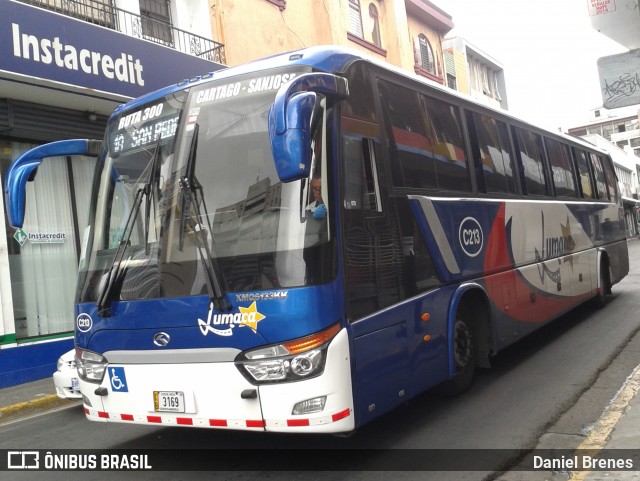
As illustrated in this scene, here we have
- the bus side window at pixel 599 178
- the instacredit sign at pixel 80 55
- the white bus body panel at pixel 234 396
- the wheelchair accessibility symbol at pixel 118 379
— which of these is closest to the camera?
the white bus body panel at pixel 234 396

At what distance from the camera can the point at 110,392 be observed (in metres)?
4.64

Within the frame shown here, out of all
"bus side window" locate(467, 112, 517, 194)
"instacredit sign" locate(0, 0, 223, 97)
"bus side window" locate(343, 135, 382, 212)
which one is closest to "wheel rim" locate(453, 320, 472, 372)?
"bus side window" locate(467, 112, 517, 194)

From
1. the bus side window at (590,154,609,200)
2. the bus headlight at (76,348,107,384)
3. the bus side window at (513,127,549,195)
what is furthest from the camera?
the bus side window at (590,154,609,200)

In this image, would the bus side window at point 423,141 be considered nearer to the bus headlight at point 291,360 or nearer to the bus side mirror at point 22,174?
the bus headlight at point 291,360

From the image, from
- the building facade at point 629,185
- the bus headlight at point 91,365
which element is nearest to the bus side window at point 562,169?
the bus headlight at point 91,365

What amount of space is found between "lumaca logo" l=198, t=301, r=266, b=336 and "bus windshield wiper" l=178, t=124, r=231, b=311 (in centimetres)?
6

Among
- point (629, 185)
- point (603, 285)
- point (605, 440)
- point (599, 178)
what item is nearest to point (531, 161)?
point (603, 285)

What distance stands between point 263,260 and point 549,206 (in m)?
6.12

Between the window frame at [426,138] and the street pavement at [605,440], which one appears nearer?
the street pavement at [605,440]

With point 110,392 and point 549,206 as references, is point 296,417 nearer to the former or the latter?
point 110,392

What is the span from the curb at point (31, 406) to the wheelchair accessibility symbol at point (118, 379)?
3.91 meters

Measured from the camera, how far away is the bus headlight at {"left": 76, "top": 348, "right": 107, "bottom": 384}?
15.5 ft

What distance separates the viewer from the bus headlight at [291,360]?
4062mm

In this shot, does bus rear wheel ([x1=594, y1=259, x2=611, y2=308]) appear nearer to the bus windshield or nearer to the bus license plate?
the bus windshield
